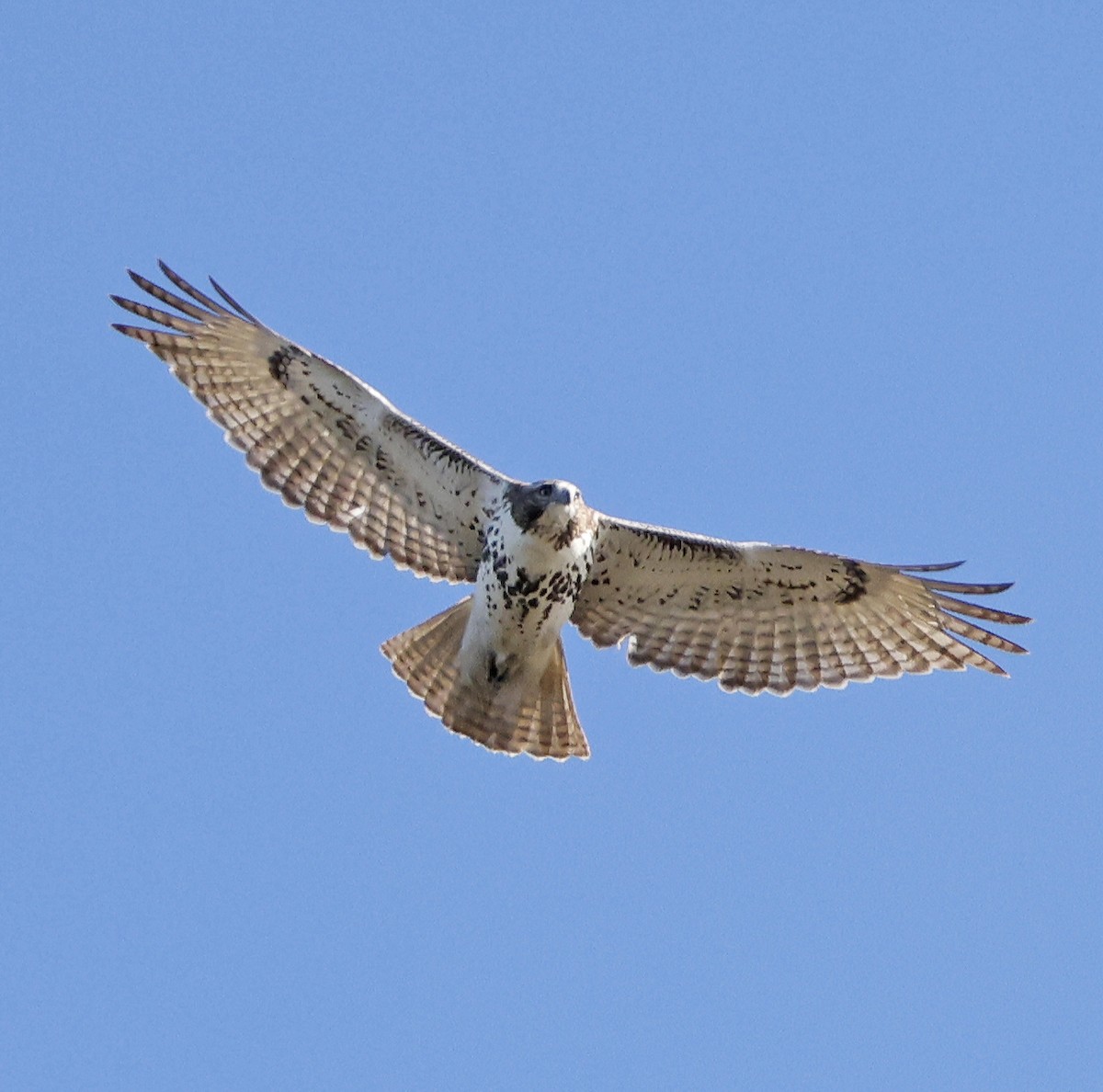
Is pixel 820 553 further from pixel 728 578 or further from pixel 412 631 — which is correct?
pixel 412 631

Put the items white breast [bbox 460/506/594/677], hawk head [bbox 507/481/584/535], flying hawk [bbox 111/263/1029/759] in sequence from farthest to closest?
flying hawk [bbox 111/263/1029/759]
white breast [bbox 460/506/594/677]
hawk head [bbox 507/481/584/535]

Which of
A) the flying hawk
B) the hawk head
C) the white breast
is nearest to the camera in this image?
the hawk head

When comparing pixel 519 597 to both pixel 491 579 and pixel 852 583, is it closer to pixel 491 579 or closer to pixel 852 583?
pixel 491 579

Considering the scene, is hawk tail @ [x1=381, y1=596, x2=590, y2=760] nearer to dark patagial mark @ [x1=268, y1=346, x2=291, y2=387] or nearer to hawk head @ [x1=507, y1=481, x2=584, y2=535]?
hawk head @ [x1=507, y1=481, x2=584, y2=535]

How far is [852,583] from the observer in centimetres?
1689

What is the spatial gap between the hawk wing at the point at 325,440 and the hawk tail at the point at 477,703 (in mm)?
415

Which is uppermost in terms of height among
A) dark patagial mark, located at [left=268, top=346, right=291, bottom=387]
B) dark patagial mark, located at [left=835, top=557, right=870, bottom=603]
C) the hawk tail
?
dark patagial mark, located at [left=835, top=557, right=870, bottom=603]

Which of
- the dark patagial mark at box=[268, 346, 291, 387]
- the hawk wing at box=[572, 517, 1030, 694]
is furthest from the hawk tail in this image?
the dark patagial mark at box=[268, 346, 291, 387]

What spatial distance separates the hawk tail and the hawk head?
3.72 ft

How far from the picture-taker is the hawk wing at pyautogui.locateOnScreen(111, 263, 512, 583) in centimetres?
1673

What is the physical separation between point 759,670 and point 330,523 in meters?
3.00

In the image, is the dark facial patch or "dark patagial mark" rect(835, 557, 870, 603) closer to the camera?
the dark facial patch

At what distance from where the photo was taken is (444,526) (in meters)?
17.0

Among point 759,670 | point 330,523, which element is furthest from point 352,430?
point 759,670
